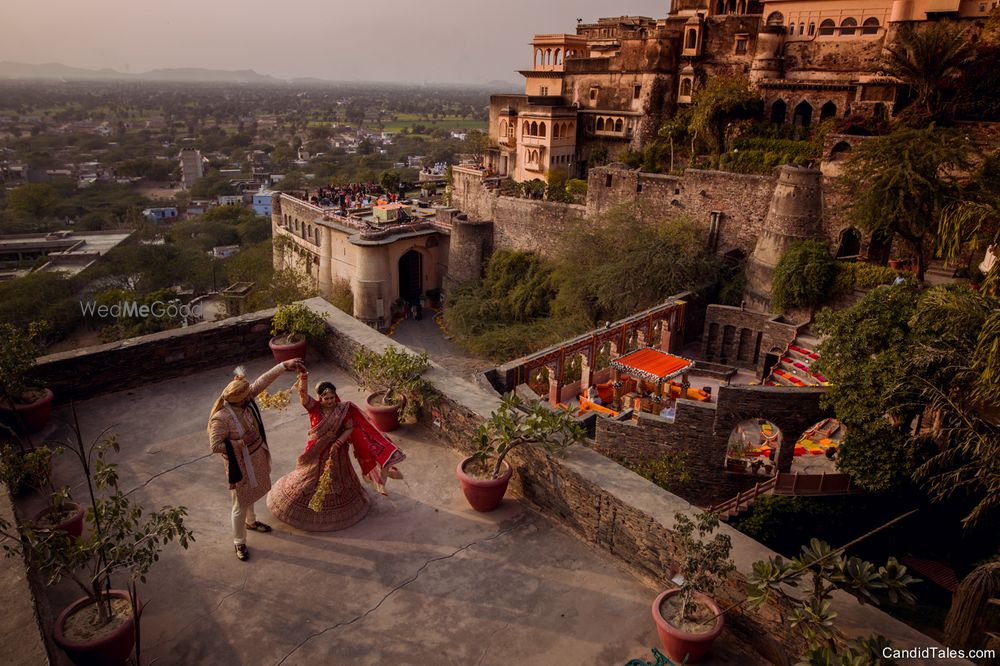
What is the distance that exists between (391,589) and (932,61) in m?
22.4

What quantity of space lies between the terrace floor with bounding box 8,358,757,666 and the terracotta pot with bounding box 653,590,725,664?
0.54 feet

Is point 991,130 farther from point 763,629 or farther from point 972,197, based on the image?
point 763,629

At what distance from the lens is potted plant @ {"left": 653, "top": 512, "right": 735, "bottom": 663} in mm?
3625

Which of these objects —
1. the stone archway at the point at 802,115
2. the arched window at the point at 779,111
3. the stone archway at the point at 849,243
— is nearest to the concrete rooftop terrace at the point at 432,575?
the stone archway at the point at 849,243

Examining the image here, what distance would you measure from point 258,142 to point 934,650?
135685 millimetres

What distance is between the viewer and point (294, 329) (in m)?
7.43

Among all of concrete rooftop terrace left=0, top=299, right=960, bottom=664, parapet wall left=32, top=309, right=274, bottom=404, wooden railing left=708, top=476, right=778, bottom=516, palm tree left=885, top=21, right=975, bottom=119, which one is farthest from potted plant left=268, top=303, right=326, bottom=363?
palm tree left=885, top=21, right=975, bottom=119

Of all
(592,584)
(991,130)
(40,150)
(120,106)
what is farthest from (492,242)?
(120,106)

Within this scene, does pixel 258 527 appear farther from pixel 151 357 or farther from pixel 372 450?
pixel 151 357

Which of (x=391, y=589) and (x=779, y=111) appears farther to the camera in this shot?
(x=779, y=111)

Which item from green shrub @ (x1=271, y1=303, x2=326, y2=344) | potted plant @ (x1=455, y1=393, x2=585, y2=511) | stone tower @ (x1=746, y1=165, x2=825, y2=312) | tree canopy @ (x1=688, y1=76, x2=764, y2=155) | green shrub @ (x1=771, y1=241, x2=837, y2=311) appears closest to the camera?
potted plant @ (x1=455, y1=393, x2=585, y2=511)

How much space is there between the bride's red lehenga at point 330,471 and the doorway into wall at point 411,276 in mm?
26526

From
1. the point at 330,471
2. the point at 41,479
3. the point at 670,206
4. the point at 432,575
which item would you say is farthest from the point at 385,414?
the point at 670,206

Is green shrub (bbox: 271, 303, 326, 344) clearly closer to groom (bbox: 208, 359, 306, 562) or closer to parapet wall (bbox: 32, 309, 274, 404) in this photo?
parapet wall (bbox: 32, 309, 274, 404)
